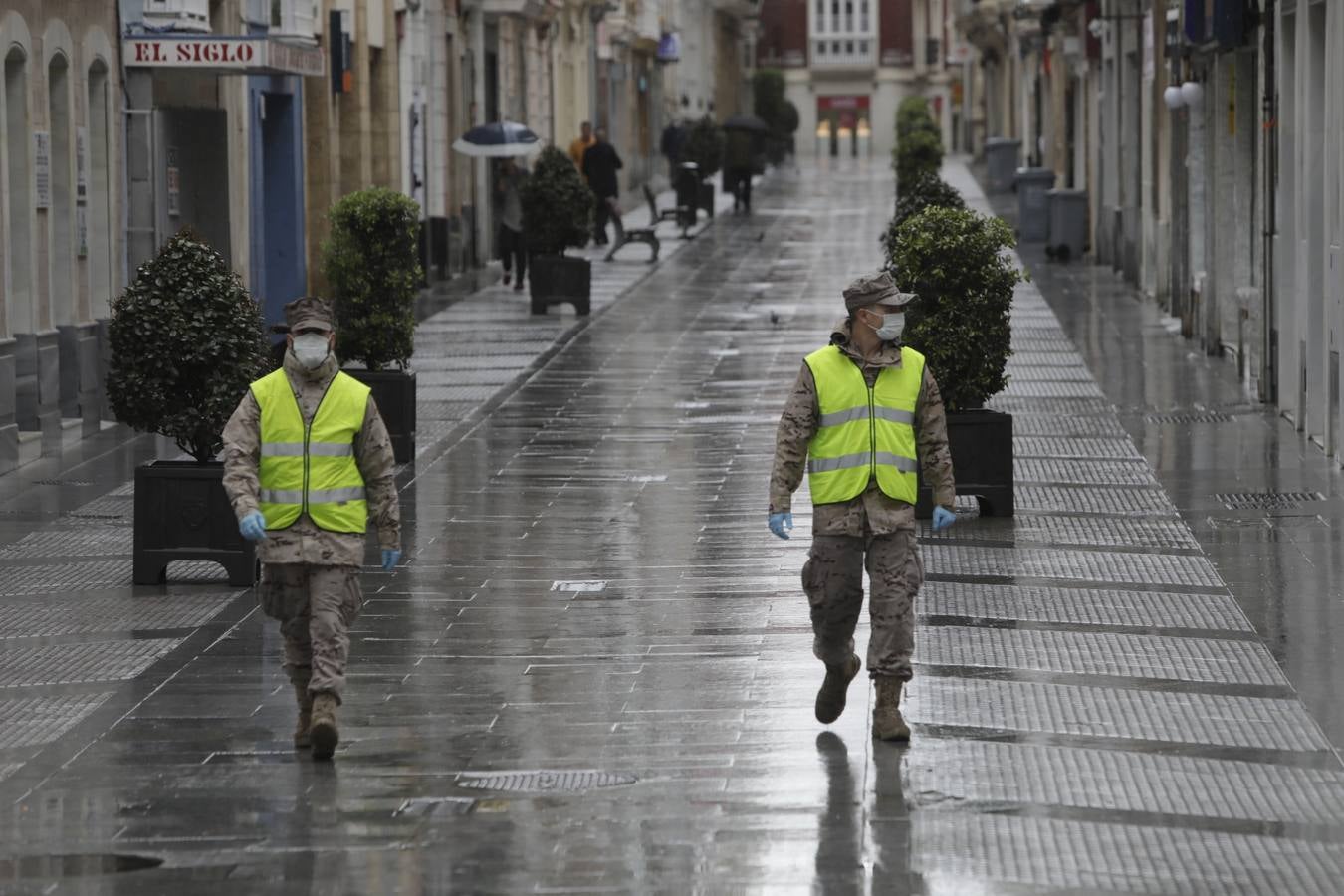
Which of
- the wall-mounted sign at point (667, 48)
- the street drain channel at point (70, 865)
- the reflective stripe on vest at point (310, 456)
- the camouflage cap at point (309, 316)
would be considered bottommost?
the street drain channel at point (70, 865)

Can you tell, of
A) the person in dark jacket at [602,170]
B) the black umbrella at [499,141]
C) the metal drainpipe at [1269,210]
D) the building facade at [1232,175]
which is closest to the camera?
the building facade at [1232,175]

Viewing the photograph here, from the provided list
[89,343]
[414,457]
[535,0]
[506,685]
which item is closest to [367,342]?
[414,457]

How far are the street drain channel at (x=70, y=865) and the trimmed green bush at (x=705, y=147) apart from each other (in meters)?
45.5

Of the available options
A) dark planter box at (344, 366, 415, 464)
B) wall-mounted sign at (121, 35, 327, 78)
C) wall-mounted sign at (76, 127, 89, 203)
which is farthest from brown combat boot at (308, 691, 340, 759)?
wall-mounted sign at (121, 35, 327, 78)

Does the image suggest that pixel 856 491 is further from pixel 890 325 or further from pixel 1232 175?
pixel 1232 175

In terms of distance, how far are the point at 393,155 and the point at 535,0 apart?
31.2 ft

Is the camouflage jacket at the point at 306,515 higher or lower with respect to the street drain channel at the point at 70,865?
higher

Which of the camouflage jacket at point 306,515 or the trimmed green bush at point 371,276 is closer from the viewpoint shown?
the camouflage jacket at point 306,515

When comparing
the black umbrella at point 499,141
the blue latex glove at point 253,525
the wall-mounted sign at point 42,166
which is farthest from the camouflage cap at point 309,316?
the black umbrella at point 499,141

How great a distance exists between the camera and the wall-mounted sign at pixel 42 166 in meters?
18.1

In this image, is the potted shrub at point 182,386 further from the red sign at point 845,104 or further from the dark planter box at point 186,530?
the red sign at point 845,104

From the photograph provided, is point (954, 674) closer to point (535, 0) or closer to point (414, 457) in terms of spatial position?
point (414, 457)

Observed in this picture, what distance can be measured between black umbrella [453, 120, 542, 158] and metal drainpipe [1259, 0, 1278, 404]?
1485 cm

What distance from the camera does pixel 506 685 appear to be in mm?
9703
